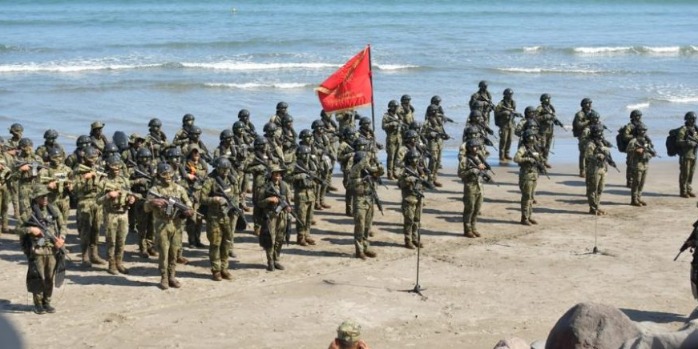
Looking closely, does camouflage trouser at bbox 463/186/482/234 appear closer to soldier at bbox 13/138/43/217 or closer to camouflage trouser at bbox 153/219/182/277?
camouflage trouser at bbox 153/219/182/277

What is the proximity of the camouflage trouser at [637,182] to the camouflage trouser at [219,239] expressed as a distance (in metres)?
9.09

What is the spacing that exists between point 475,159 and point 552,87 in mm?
20806

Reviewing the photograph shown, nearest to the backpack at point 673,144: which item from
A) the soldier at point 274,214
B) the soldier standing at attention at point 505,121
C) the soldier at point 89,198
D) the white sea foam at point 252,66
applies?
the soldier standing at attention at point 505,121

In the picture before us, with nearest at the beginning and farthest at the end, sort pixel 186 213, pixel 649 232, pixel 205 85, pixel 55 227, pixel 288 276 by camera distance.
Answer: pixel 55 227 < pixel 186 213 < pixel 288 276 < pixel 649 232 < pixel 205 85

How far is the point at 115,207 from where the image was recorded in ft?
51.3

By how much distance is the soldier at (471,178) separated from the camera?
60.0ft

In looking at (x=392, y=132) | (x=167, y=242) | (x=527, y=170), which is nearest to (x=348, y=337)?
(x=167, y=242)

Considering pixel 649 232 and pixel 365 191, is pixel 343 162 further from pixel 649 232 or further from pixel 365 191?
pixel 649 232

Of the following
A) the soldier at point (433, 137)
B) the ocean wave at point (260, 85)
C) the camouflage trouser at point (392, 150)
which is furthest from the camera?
the ocean wave at point (260, 85)

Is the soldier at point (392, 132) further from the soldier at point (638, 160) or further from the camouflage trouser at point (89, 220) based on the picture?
the camouflage trouser at point (89, 220)

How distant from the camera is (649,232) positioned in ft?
62.3

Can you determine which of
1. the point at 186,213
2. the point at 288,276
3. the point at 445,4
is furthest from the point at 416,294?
the point at 445,4

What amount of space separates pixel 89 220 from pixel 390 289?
15.3ft

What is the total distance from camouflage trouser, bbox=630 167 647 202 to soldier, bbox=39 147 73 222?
35.5ft
